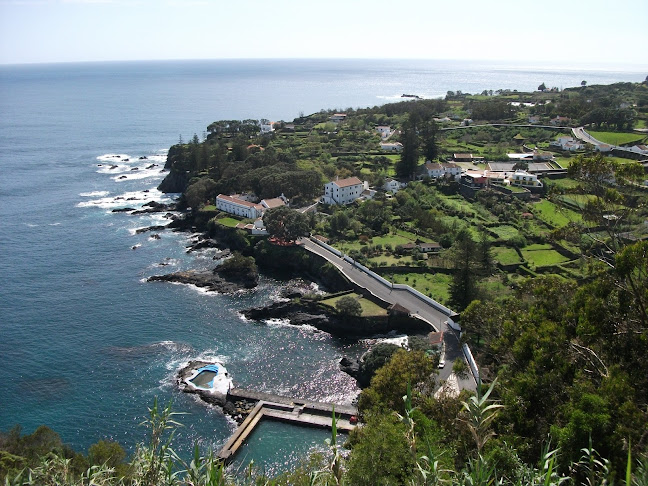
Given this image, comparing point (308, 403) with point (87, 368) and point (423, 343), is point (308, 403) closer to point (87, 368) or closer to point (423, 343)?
point (423, 343)

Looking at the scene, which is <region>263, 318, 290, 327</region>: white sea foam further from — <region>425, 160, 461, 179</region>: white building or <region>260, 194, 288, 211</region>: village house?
<region>425, 160, 461, 179</region>: white building

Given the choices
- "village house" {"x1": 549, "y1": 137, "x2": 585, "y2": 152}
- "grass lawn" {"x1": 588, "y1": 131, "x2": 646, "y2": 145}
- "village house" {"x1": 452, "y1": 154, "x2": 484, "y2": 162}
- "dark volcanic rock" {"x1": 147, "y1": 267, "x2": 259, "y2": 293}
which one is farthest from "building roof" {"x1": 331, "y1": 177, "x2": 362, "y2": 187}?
"grass lawn" {"x1": 588, "y1": 131, "x2": 646, "y2": 145}

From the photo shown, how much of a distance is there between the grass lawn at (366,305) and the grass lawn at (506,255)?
13.3 meters

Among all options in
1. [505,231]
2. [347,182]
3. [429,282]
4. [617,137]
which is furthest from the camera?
[617,137]

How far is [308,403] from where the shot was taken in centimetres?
3114

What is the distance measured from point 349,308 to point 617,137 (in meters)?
62.4

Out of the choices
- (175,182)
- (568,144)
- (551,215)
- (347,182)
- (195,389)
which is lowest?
(195,389)

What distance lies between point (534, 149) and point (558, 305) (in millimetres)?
62761

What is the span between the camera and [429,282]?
44.0 metres

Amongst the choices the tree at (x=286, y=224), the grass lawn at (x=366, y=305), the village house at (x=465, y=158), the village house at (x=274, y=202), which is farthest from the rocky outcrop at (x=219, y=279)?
the village house at (x=465, y=158)


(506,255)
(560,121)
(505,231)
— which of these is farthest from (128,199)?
(560,121)

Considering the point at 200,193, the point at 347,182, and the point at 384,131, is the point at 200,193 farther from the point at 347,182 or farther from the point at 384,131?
the point at 384,131

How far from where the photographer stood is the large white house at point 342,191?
6284 centimetres

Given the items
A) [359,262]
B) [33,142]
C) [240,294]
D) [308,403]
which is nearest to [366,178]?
[359,262]
